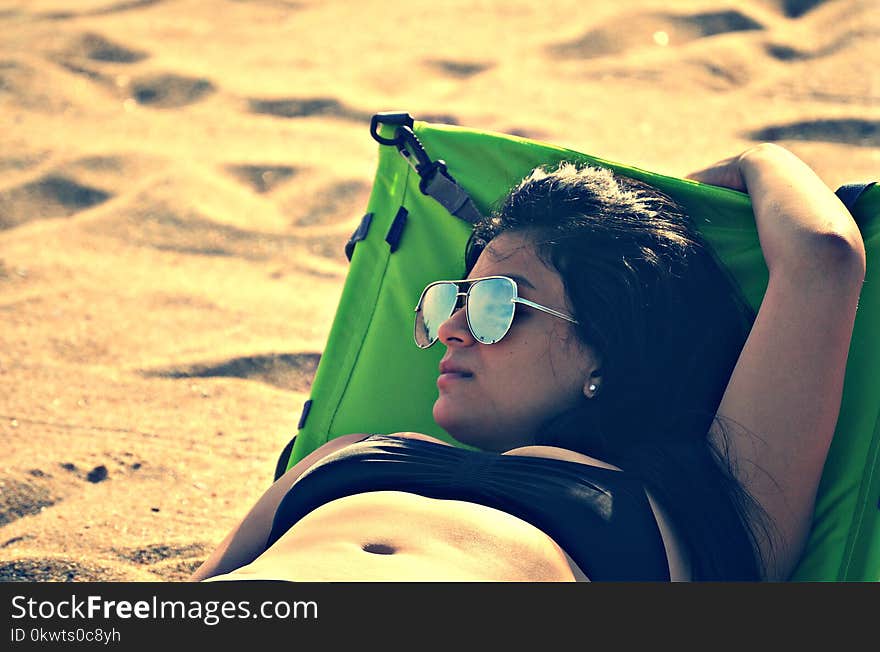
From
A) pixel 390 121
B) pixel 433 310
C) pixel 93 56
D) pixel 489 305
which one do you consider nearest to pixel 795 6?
pixel 93 56

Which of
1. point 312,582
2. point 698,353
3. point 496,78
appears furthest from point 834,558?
point 496,78

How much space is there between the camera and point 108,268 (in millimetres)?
3475

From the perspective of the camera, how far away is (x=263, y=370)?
9.77 ft

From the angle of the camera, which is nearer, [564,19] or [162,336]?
Result: [162,336]

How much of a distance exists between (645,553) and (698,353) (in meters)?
0.45

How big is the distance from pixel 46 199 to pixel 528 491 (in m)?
3.01

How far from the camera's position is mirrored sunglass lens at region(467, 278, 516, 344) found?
1.72 metres

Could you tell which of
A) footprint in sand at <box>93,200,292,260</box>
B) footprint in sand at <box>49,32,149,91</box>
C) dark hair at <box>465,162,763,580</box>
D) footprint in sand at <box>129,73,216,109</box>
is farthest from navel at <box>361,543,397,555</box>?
footprint in sand at <box>49,32,149,91</box>

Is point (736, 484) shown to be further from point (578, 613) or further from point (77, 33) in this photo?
point (77, 33)

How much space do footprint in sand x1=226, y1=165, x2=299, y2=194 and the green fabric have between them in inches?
67.8

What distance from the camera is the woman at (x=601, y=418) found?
1.40 meters

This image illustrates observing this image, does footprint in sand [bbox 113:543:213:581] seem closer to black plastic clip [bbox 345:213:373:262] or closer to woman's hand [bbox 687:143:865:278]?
black plastic clip [bbox 345:213:373:262]

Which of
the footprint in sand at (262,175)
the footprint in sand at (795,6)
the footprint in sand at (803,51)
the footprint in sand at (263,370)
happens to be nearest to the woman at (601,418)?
the footprint in sand at (263,370)

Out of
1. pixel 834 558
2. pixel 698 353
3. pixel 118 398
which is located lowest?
pixel 118 398
